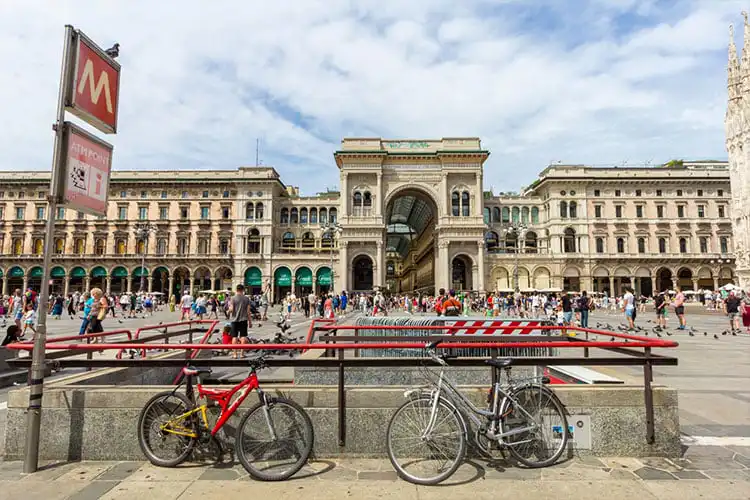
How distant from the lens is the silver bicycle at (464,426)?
4039 mm

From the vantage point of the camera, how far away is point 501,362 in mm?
4250

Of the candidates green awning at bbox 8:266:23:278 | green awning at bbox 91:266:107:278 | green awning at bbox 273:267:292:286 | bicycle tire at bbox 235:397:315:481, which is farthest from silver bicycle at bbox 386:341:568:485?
green awning at bbox 8:266:23:278

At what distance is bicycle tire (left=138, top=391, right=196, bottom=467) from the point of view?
4266 millimetres

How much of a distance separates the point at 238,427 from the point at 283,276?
193 ft

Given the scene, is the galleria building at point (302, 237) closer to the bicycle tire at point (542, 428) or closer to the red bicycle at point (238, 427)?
the red bicycle at point (238, 427)

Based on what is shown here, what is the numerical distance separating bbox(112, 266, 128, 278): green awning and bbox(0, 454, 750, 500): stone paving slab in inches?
2573

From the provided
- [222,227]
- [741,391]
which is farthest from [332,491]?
[222,227]

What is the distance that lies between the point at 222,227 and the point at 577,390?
63.5 m

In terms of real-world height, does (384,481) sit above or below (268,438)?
below

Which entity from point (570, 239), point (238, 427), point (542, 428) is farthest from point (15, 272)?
point (542, 428)

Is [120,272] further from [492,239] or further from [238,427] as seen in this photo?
[238,427]

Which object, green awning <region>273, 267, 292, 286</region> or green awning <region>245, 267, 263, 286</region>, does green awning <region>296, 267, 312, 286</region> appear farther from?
green awning <region>245, 267, 263, 286</region>

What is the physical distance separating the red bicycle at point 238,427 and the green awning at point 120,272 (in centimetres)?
6587

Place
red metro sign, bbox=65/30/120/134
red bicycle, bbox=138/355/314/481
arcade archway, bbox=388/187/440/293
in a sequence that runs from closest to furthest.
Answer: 1. red bicycle, bbox=138/355/314/481
2. red metro sign, bbox=65/30/120/134
3. arcade archway, bbox=388/187/440/293
